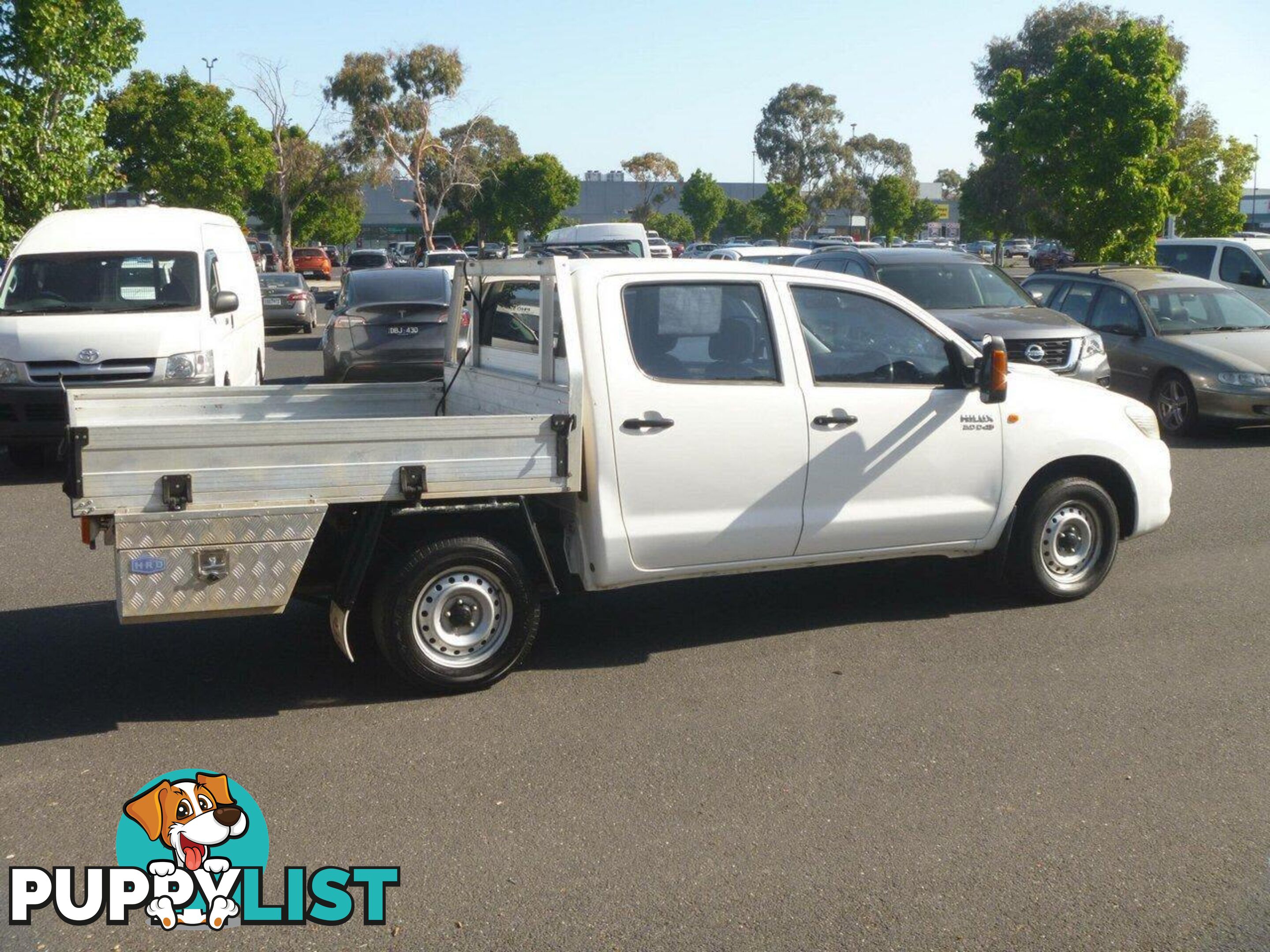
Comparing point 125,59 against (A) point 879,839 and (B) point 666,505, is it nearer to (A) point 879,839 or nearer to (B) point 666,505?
(B) point 666,505

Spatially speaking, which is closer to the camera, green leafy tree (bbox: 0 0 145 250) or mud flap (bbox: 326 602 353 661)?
mud flap (bbox: 326 602 353 661)

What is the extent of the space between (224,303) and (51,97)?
9.15 m

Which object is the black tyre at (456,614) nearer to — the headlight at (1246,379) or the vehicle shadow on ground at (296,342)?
the headlight at (1246,379)

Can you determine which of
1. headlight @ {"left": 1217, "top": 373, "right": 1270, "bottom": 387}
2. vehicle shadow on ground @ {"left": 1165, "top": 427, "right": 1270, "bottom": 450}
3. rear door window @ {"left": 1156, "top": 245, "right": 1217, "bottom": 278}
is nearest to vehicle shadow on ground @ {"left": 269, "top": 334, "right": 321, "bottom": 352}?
rear door window @ {"left": 1156, "top": 245, "right": 1217, "bottom": 278}

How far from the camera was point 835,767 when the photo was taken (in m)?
5.04

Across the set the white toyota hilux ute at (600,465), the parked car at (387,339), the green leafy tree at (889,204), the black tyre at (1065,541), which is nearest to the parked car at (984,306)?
Result: the parked car at (387,339)

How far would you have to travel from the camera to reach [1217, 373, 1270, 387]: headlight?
13117 millimetres

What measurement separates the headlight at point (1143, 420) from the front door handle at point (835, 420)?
1909 mm

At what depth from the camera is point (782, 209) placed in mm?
71062

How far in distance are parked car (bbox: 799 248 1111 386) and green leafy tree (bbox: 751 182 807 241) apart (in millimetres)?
56072

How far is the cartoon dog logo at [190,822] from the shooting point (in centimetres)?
410

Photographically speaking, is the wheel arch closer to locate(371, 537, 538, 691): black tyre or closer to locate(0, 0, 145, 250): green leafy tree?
locate(371, 537, 538, 691): black tyre

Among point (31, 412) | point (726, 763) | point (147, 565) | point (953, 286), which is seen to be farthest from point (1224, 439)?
point (147, 565)

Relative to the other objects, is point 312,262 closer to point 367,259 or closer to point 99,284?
point 367,259
